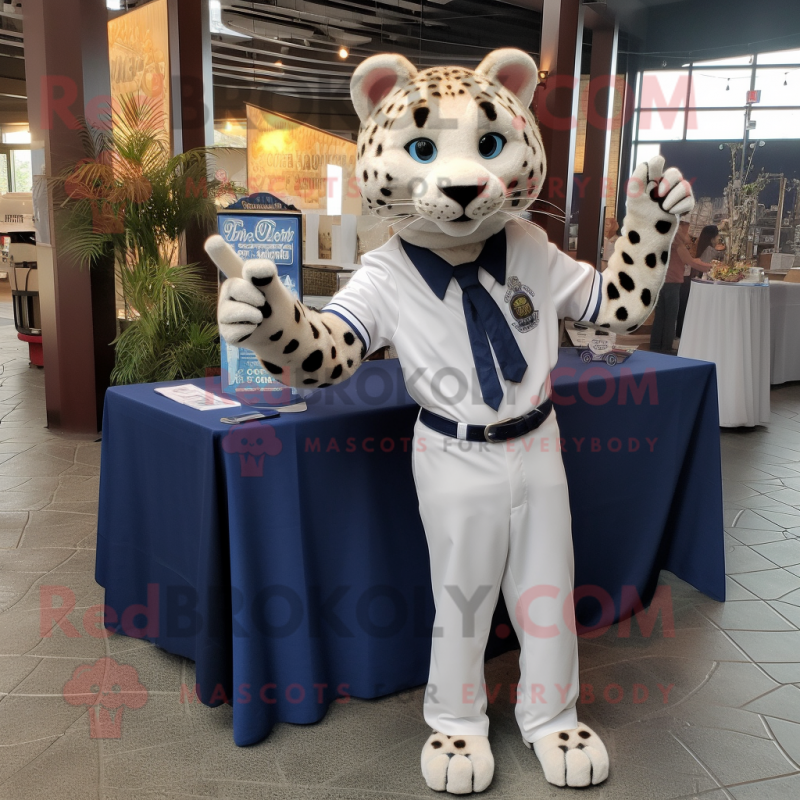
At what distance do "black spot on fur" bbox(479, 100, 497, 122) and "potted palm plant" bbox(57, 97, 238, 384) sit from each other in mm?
2661

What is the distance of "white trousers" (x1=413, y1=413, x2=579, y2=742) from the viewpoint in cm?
177

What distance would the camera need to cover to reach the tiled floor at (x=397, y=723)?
6.09ft

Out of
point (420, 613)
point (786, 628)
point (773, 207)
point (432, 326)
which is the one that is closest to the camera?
point (432, 326)

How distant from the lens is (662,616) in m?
2.73

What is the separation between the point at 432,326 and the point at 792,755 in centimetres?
141

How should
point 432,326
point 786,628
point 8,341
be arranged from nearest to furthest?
point 432,326 < point 786,628 < point 8,341

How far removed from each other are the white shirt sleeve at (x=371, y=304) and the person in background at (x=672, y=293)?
5229 millimetres

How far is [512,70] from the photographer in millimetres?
1824

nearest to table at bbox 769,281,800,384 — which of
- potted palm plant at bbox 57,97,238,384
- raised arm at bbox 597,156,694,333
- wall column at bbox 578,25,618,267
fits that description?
wall column at bbox 578,25,618,267

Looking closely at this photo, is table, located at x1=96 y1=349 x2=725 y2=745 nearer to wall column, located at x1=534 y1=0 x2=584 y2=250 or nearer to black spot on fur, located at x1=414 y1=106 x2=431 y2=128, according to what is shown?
black spot on fur, located at x1=414 y1=106 x2=431 y2=128

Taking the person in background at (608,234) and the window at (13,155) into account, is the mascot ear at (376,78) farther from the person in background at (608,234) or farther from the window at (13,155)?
the window at (13,155)

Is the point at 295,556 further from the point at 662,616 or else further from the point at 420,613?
the point at 662,616

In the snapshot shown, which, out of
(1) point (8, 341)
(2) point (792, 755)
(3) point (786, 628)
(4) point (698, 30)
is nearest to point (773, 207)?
(4) point (698, 30)

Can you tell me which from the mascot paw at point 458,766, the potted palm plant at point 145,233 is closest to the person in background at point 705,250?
the potted palm plant at point 145,233
